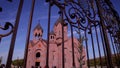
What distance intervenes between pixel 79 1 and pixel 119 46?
1934 mm

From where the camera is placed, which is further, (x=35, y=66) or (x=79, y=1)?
(x=35, y=66)

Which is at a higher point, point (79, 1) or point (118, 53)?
point (79, 1)

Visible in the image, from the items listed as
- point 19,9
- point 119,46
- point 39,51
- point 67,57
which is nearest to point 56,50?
point 67,57

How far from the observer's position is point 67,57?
2872 centimetres

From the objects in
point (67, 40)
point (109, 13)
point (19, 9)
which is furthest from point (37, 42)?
point (19, 9)

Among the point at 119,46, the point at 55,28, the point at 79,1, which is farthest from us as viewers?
the point at 55,28

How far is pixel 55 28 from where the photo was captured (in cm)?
3353

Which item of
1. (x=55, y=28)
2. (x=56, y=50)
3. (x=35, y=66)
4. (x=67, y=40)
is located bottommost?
(x=35, y=66)

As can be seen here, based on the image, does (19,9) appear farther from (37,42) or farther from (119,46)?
(37,42)

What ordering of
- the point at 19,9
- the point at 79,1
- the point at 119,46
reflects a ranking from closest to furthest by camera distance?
the point at 19,9 → the point at 79,1 → the point at 119,46

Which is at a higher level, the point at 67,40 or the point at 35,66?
the point at 67,40

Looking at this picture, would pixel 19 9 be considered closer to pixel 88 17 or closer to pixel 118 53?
pixel 88 17

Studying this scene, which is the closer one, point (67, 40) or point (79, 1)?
point (79, 1)

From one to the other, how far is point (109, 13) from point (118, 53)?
44.4 inches
